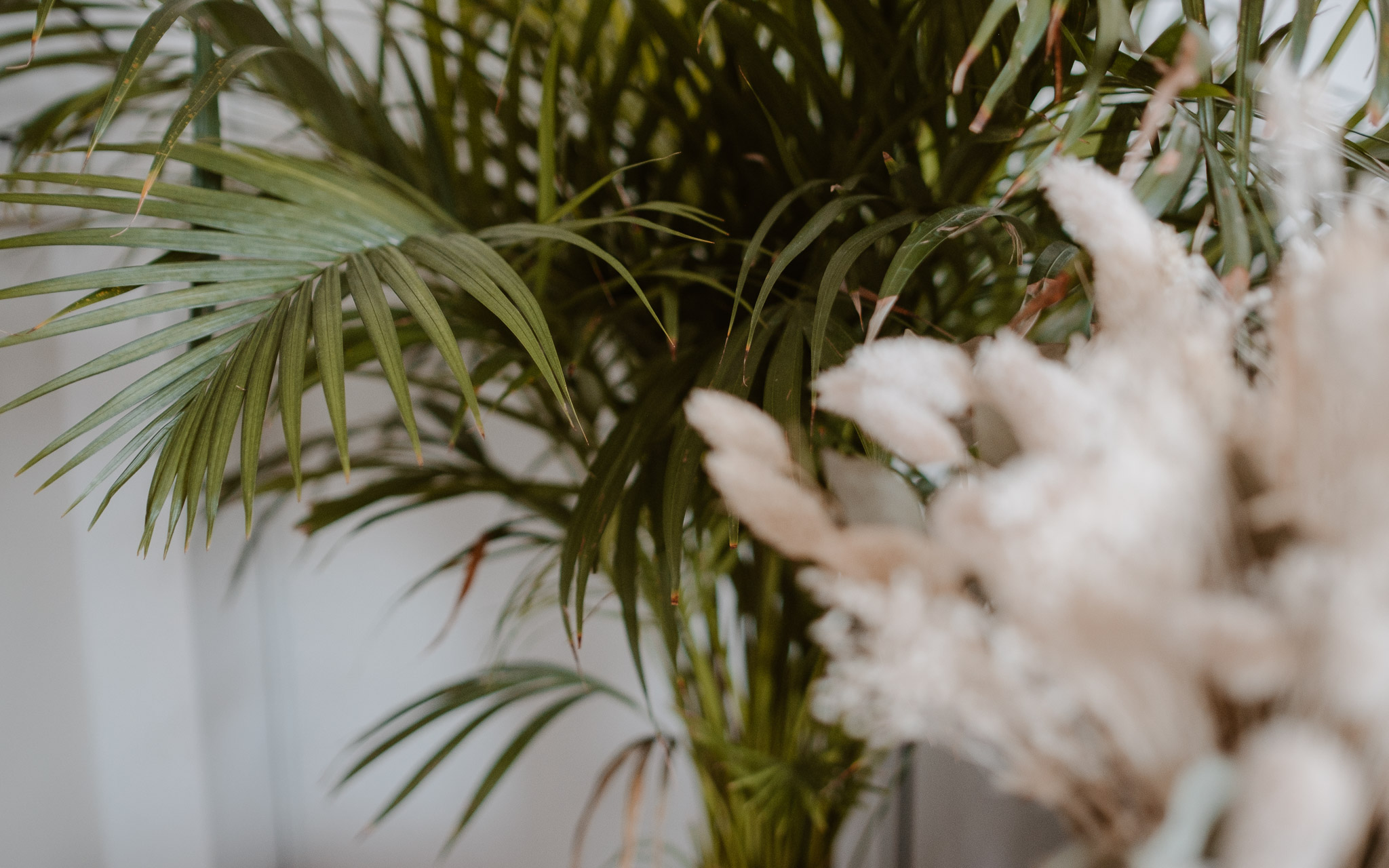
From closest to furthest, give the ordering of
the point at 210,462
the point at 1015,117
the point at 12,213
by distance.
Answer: the point at 210,462
the point at 1015,117
the point at 12,213

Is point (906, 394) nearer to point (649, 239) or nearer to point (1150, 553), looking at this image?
point (1150, 553)

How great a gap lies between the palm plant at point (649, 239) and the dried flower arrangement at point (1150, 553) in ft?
0.31

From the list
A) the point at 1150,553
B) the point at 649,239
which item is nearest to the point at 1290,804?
the point at 1150,553

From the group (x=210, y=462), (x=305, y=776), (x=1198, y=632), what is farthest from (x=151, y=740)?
(x=1198, y=632)

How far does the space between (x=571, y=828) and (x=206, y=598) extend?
657 mm

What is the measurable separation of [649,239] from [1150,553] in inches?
21.0

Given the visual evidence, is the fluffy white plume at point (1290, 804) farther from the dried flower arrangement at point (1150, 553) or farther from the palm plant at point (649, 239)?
the palm plant at point (649, 239)

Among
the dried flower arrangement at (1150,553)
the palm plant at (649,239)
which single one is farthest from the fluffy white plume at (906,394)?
the palm plant at (649,239)

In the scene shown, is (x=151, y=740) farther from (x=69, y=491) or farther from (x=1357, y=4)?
(x=1357, y=4)

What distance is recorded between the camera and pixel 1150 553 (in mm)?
169

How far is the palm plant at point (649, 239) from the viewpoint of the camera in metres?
0.37

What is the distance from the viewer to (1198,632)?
15cm

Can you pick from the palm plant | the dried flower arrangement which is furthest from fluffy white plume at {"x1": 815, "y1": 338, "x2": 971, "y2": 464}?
the palm plant

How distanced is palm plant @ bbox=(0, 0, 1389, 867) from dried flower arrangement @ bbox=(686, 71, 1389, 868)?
0.10 meters
